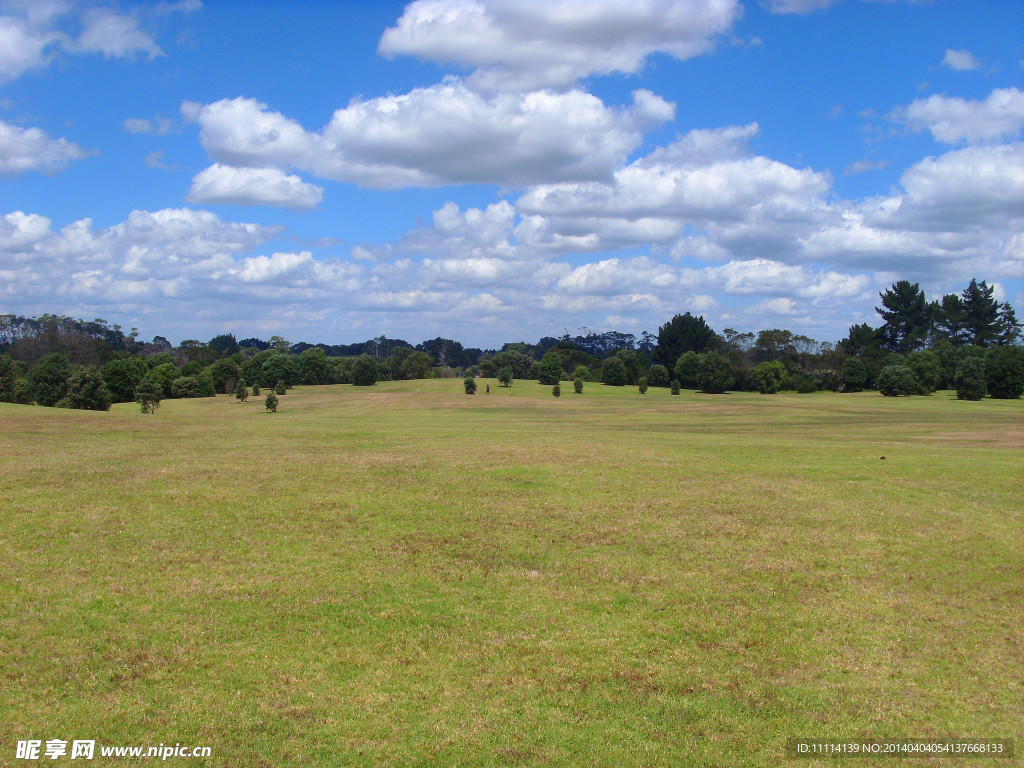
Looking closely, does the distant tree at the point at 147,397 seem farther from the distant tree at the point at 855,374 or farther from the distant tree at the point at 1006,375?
the distant tree at the point at 855,374

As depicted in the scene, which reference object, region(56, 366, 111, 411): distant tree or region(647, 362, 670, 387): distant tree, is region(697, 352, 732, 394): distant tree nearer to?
region(647, 362, 670, 387): distant tree

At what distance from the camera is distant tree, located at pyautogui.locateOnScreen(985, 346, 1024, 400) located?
9469 centimetres

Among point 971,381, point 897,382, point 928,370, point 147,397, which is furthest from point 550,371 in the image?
point 147,397

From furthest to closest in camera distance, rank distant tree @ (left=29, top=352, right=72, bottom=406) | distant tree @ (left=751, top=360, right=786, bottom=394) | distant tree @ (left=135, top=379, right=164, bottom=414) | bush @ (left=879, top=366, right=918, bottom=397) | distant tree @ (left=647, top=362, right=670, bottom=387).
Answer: distant tree @ (left=647, top=362, right=670, bottom=387) → distant tree @ (left=751, top=360, right=786, bottom=394) → bush @ (left=879, top=366, right=918, bottom=397) → distant tree @ (left=29, top=352, right=72, bottom=406) → distant tree @ (left=135, top=379, right=164, bottom=414)

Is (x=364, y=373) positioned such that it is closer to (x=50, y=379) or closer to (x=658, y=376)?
(x=50, y=379)

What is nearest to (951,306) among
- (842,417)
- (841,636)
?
(842,417)

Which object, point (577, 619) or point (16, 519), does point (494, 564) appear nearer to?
point (577, 619)

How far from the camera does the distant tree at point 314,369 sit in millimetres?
128875

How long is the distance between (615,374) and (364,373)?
4763 cm

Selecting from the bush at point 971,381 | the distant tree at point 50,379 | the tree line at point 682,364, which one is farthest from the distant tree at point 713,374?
the distant tree at point 50,379

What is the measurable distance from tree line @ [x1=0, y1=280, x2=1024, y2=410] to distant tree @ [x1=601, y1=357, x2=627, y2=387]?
0.19 m

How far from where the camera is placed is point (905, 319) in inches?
6156

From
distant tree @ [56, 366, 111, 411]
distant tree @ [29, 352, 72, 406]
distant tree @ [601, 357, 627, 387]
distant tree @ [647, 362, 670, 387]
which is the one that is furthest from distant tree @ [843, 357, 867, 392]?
distant tree @ [29, 352, 72, 406]

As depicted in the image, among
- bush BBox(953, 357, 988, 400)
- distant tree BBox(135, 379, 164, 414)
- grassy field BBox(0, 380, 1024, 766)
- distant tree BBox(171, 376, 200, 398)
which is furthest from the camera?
distant tree BBox(171, 376, 200, 398)
